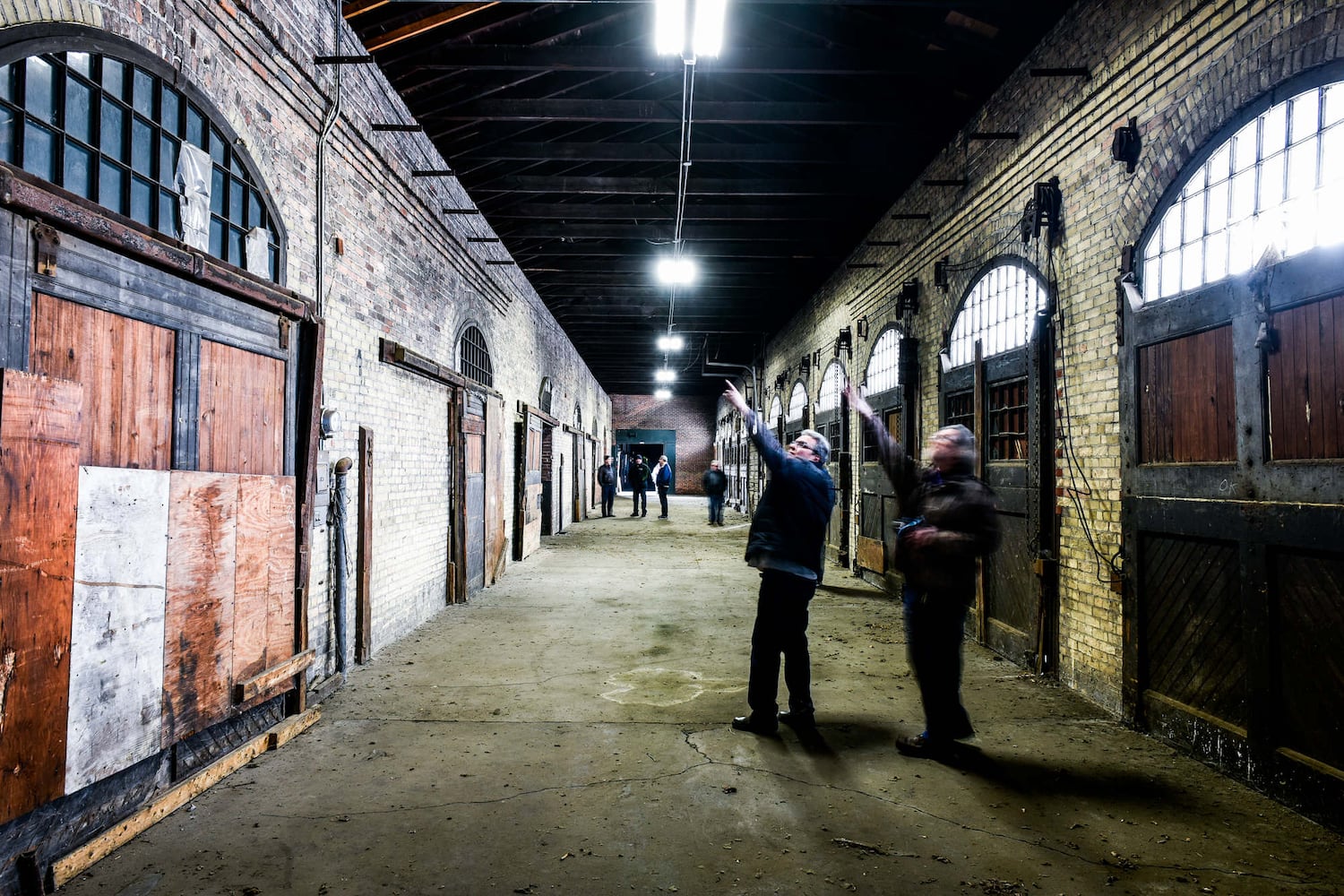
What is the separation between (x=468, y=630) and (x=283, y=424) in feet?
9.99

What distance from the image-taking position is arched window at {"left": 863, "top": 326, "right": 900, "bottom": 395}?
29.0ft

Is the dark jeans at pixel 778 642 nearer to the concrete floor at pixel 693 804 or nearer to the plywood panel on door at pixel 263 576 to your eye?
the concrete floor at pixel 693 804

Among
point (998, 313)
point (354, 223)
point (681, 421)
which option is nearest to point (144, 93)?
point (354, 223)

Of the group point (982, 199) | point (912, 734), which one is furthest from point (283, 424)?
point (982, 199)

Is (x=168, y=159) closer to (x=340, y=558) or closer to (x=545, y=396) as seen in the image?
(x=340, y=558)

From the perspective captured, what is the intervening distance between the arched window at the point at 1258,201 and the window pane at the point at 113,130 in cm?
536

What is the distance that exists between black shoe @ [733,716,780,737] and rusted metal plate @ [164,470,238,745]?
274 cm

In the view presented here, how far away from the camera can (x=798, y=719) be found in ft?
13.7

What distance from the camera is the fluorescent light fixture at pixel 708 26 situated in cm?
439

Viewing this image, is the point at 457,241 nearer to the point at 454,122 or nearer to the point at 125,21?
the point at 454,122

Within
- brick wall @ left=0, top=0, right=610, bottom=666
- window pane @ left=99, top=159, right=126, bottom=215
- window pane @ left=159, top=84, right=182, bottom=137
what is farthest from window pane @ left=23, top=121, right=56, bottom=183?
window pane @ left=159, top=84, right=182, bottom=137

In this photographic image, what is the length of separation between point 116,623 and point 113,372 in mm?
1042

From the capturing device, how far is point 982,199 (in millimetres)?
6473

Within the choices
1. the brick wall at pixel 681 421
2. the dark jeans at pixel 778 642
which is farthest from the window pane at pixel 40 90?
the brick wall at pixel 681 421
